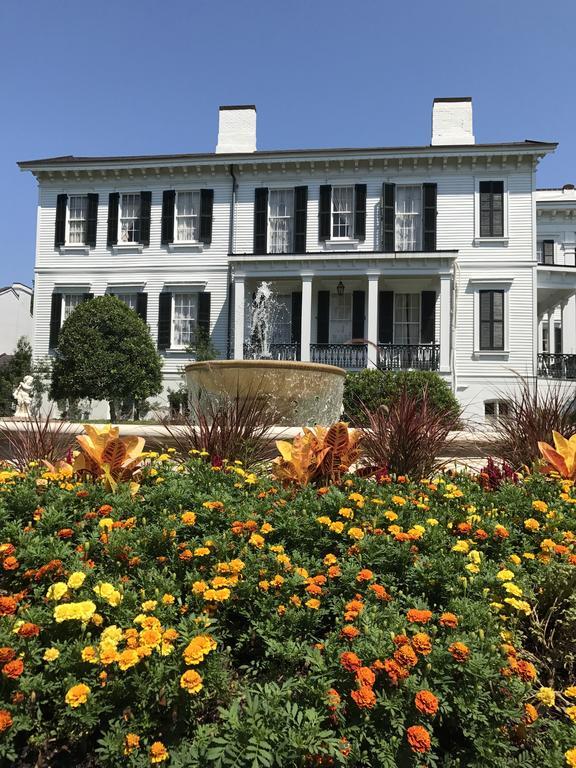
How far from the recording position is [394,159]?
2044 centimetres

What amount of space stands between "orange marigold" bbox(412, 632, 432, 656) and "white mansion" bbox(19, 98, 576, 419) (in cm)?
1788

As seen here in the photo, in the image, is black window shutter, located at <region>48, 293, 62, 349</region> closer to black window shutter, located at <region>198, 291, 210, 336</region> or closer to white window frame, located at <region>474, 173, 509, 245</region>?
black window shutter, located at <region>198, 291, 210, 336</region>

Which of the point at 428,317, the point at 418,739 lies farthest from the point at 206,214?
the point at 418,739

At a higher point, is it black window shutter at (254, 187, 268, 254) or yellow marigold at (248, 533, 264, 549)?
black window shutter at (254, 187, 268, 254)

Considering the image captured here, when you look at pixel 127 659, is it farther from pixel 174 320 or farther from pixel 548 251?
pixel 548 251

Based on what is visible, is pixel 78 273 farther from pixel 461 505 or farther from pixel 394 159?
pixel 461 505

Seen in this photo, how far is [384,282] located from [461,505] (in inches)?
741

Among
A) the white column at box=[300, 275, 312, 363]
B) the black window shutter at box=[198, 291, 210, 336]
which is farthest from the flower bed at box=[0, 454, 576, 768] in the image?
the black window shutter at box=[198, 291, 210, 336]

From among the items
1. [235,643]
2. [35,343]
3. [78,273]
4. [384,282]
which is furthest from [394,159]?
[235,643]

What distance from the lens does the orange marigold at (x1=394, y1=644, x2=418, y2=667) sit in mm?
1548

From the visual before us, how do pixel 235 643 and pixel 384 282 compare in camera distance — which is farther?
pixel 384 282

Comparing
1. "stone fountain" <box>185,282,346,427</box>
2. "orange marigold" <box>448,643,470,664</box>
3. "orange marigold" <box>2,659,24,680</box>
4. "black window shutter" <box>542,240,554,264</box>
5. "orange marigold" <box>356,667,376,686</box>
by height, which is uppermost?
"black window shutter" <box>542,240,554,264</box>

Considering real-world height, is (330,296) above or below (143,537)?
above

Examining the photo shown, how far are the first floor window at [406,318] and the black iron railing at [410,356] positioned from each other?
1511 mm
